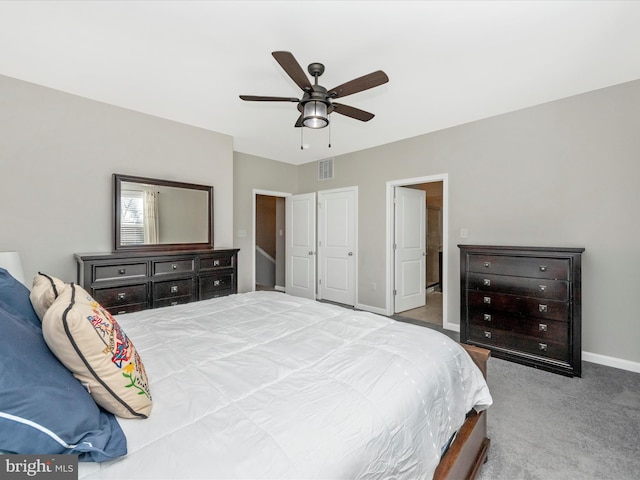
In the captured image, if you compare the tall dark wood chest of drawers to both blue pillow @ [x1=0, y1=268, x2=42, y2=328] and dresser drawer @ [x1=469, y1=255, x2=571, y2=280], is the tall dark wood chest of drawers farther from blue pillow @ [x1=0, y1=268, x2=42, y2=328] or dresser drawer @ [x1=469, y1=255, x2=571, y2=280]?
blue pillow @ [x1=0, y1=268, x2=42, y2=328]

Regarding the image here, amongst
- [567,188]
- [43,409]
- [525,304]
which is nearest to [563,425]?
[525,304]

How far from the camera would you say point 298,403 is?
0.93 meters

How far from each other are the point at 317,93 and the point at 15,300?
6.66 feet

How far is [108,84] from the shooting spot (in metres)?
2.75

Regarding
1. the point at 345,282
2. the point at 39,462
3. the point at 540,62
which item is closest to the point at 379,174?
the point at 345,282

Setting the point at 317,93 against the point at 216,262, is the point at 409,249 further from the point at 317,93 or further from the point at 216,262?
the point at 317,93

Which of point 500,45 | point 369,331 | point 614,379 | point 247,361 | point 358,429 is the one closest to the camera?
point 358,429

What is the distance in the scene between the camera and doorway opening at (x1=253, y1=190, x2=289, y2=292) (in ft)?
20.9

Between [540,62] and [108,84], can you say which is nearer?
[540,62]

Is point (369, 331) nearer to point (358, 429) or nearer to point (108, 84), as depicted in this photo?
point (358, 429)

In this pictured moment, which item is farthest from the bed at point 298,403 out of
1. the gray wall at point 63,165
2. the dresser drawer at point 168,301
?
the gray wall at point 63,165

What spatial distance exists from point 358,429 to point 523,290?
8.88ft

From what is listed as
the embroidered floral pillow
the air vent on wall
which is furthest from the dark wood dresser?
the air vent on wall

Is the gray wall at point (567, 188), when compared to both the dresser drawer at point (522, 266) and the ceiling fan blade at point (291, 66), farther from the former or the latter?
the ceiling fan blade at point (291, 66)
